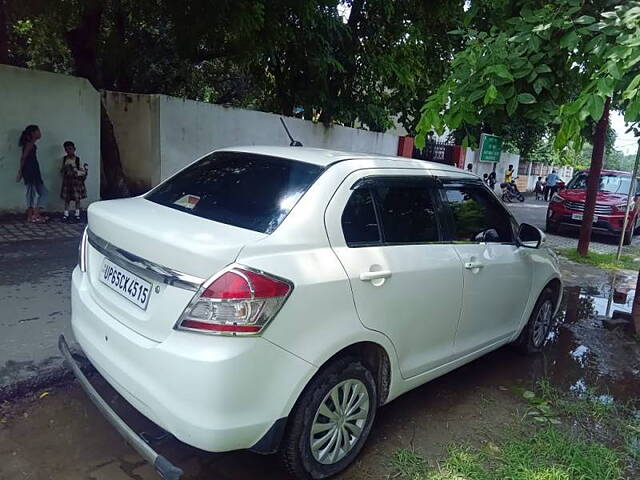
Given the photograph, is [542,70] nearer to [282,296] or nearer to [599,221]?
[282,296]

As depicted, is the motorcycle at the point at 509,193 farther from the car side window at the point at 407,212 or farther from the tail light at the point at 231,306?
the tail light at the point at 231,306

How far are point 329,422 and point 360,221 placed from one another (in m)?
1.05

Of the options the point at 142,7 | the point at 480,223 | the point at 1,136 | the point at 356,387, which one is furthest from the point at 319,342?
the point at 142,7

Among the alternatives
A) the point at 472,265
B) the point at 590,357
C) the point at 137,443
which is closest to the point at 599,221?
the point at 590,357

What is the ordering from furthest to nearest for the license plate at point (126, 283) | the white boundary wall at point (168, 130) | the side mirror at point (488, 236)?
the white boundary wall at point (168, 130) < the side mirror at point (488, 236) < the license plate at point (126, 283)

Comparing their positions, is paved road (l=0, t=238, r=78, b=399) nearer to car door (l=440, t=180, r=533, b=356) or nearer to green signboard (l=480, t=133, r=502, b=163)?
car door (l=440, t=180, r=533, b=356)

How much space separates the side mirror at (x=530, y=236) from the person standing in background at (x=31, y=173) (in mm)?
6741

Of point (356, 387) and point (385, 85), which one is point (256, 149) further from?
point (385, 85)

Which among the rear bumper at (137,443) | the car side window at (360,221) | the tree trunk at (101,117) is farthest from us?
the tree trunk at (101,117)

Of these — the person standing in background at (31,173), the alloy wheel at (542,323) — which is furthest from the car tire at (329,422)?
the person standing in background at (31,173)

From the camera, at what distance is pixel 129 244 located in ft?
8.12

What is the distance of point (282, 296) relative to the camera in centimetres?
221

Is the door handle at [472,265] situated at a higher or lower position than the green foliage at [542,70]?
lower

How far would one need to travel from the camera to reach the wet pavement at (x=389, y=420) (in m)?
2.68
